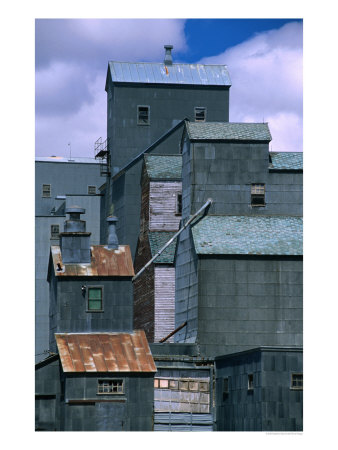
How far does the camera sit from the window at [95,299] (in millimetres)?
52531

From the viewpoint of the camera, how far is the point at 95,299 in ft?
173

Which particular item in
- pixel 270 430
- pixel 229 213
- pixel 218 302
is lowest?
pixel 270 430

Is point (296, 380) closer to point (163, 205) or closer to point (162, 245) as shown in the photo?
point (162, 245)

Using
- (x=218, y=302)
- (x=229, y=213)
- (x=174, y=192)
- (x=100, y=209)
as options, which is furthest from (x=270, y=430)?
(x=100, y=209)

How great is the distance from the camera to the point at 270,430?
4741 cm

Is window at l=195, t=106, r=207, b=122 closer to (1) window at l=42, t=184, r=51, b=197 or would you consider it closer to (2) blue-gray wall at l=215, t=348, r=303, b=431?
(1) window at l=42, t=184, r=51, b=197

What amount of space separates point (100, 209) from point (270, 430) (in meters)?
40.0

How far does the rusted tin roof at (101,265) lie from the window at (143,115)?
2683 centimetres

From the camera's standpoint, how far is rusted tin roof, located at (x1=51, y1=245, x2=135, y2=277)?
174 feet

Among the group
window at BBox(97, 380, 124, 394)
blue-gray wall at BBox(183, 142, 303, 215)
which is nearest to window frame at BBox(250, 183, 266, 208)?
blue-gray wall at BBox(183, 142, 303, 215)

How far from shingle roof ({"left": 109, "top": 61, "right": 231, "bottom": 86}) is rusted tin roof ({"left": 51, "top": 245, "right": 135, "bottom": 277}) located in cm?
2701

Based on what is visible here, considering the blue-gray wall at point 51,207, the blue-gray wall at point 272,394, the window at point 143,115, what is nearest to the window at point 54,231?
the blue-gray wall at point 51,207

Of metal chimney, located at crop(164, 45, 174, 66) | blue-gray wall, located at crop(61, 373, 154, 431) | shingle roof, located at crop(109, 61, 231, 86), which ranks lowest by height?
blue-gray wall, located at crop(61, 373, 154, 431)

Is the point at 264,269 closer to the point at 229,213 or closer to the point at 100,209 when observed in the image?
the point at 229,213
